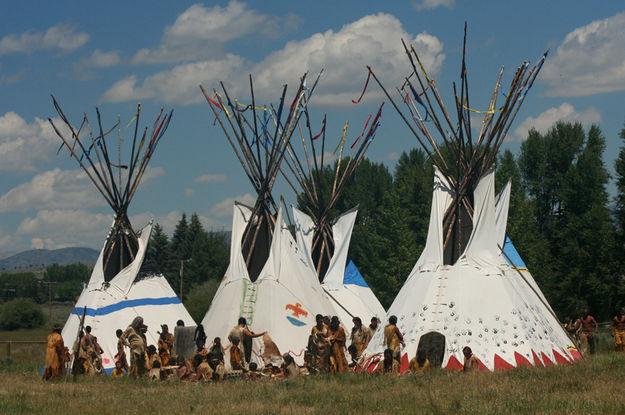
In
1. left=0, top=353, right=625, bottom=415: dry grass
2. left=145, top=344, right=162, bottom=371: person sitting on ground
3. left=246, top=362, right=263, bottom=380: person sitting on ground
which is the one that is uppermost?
left=145, top=344, right=162, bottom=371: person sitting on ground

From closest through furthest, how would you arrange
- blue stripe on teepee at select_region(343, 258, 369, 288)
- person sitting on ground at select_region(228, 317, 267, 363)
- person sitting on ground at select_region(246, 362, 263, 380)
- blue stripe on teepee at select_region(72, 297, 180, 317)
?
person sitting on ground at select_region(246, 362, 263, 380), person sitting on ground at select_region(228, 317, 267, 363), blue stripe on teepee at select_region(72, 297, 180, 317), blue stripe on teepee at select_region(343, 258, 369, 288)

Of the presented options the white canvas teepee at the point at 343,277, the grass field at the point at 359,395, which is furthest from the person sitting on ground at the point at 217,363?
the white canvas teepee at the point at 343,277

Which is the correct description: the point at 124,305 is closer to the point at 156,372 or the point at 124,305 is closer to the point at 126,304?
the point at 126,304

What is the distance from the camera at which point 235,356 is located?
16156 millimetres

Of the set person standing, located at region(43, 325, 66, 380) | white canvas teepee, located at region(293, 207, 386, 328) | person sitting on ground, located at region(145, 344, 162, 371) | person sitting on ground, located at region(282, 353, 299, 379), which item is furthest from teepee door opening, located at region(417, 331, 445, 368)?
person standing, located at region(43, 325, 66, 380)

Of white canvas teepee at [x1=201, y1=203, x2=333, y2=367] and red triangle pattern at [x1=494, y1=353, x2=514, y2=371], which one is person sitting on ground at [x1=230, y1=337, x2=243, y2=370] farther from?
red triangle pattern at [x1=494, y1=353, x2=514, y2=371]

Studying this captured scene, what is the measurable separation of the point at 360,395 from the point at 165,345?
6668 millimetres

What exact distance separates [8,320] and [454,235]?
170 feet

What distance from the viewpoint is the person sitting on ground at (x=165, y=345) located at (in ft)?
56.1

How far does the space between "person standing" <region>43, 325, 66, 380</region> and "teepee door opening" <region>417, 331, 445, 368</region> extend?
710 cm

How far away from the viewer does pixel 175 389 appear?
43.3ft

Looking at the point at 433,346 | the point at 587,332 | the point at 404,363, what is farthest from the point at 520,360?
the point at 587,332

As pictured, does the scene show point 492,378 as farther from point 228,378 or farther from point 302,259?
point 302,259

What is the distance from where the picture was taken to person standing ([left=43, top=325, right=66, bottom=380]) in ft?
51.6
